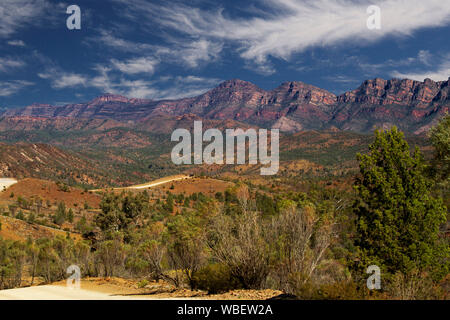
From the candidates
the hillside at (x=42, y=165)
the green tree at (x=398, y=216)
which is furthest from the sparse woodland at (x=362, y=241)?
the hillside at (x=42, y=165)

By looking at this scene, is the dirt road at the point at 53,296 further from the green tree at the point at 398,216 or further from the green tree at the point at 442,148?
the green tree at the point at 442,148

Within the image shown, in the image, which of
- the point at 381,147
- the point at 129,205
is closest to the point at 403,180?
the point at 381,147

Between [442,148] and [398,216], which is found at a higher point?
[442,148]

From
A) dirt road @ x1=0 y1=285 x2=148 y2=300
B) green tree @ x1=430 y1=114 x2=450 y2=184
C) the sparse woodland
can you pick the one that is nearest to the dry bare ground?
dirt road @ x1=0 y1=285 x2=148 y2=300

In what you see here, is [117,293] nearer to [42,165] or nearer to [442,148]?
[442,148]

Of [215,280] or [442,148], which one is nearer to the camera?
[215,280]

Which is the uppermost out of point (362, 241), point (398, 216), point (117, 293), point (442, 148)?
point (442, 148)

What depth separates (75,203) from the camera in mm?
68500

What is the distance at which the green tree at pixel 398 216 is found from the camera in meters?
12.7

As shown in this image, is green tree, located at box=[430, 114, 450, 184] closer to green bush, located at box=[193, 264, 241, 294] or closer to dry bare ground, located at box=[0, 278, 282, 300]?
dry bare ground, located at box=[0, 278, 282, 300]

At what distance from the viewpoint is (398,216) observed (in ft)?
43.5

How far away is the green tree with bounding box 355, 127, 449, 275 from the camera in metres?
12.7

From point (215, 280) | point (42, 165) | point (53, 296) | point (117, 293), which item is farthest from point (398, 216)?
point (42, 165)

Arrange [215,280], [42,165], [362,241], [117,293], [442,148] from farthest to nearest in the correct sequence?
[42,165] → [442,148] → [117,293] → [215,280] → [362,241]
